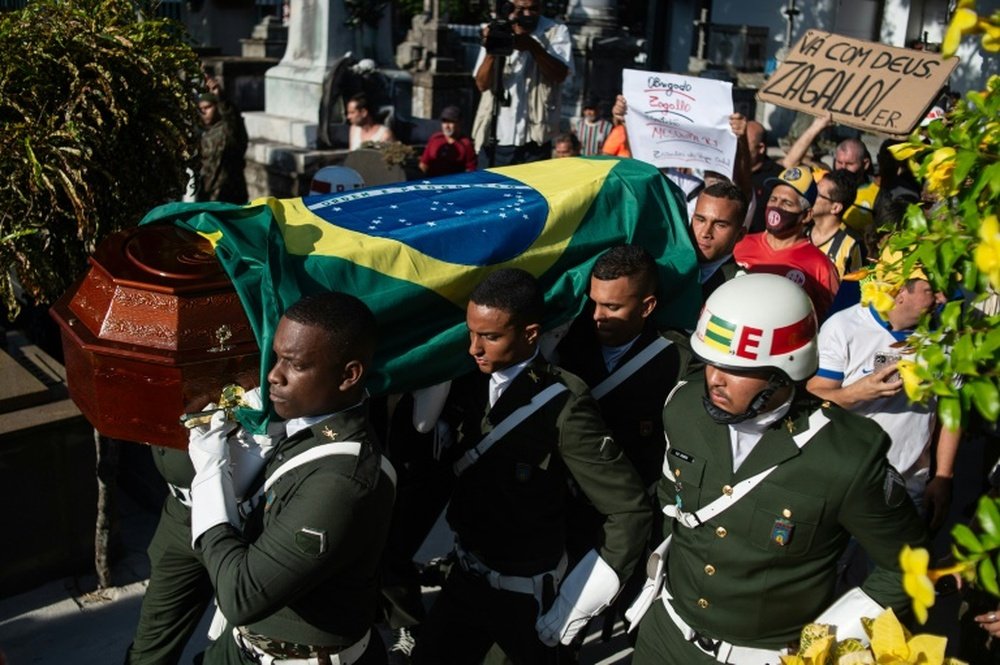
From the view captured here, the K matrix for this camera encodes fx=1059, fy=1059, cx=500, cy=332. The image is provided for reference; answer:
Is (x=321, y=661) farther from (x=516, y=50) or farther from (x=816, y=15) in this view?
(x=816, y=15)

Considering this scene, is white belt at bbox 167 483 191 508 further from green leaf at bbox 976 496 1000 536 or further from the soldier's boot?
green leaf at bbox 976 496 1000 536

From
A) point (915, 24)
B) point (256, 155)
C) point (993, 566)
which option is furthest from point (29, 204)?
point (915, 24)

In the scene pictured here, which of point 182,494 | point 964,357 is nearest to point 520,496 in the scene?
point 182,494

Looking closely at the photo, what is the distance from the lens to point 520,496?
3.35 meters

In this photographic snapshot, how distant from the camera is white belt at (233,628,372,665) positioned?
→ 283 centimetres

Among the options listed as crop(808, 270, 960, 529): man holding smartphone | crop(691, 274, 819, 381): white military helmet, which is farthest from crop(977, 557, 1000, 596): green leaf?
crop(808, 270, 960, 529): man holding smartphone

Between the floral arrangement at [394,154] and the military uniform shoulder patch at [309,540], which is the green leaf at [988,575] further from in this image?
the floral arrangement at [394,154]

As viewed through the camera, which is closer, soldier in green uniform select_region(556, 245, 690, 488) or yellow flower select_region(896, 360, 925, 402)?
yellow flower select_region(896, 360, 925, 402)

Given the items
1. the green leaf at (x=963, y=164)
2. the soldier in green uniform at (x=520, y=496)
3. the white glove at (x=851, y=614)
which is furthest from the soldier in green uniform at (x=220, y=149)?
the green leaf at (x=963, y=164)

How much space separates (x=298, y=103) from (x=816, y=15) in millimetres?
11559

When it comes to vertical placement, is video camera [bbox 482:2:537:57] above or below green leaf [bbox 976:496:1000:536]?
above

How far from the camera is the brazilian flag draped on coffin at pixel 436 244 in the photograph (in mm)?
3160

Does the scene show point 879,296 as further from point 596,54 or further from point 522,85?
point 596,54

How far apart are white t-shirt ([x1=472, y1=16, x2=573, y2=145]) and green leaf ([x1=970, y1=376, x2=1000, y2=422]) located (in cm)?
597
